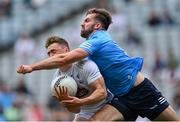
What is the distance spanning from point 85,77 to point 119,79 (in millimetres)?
455

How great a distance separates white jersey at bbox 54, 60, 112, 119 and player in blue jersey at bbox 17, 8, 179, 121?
0.28ft

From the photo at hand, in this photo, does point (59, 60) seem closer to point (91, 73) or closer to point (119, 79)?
point (91, 73)

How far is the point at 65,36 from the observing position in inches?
728

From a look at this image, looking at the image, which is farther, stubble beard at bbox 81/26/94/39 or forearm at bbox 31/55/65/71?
stubble beard at bbox 81/26/94/39

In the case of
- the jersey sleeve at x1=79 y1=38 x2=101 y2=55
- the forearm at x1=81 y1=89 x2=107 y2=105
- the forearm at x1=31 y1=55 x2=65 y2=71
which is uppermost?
the jersey sleeve at x1=79 y1=38 x2=101 y2=55

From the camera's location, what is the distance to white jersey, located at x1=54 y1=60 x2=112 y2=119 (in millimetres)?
8609

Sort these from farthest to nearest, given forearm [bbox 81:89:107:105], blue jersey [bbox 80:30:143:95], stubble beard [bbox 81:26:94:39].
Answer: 1. stubble beard [bbox 81:26:94:39]
2. blue jersey [bbox 80:30:143:95]
3. forearm [bbox 81:89:107:105]

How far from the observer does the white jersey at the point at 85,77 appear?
8.61m

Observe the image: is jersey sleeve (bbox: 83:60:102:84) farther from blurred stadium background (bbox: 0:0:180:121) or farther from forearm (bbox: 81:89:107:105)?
blurred stadium background (bbox: 0:0:180:121)

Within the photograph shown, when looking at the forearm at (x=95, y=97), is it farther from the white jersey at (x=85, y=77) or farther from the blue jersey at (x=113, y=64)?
the blue jersey at (x=113, y=64)

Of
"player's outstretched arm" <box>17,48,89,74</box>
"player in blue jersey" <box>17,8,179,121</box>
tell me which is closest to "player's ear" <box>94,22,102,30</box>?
"player in blue jersey" <box>17,8,179,121</box>

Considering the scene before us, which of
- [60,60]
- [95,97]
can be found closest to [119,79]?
[95,97]

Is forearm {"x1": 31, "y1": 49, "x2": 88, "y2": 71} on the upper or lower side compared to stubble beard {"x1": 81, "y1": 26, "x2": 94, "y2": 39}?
lower

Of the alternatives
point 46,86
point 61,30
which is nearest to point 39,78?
point 46,86
